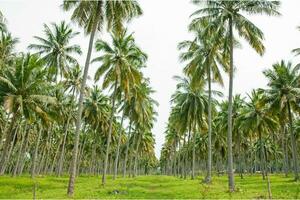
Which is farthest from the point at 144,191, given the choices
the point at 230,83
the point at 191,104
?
the point at 191,104

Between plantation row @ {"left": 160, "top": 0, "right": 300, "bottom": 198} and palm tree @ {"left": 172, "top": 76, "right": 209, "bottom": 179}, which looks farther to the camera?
palm tree @ {"left": 172, "top": 76, "right": 209, "bottom": 179}

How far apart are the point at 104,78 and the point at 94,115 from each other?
16.8m

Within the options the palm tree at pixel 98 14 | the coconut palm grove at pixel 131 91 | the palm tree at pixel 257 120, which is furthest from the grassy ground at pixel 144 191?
the palm tree at pixel 257 120

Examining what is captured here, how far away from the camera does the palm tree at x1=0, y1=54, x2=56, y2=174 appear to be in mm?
26938

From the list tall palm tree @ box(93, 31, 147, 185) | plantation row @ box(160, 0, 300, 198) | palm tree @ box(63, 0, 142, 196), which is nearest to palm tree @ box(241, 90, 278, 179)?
plantation row @ box(160, 0, 300, 198)

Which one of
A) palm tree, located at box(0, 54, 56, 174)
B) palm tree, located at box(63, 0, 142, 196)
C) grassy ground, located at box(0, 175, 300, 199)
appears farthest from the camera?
palm tree, located at box(0, 54, 56, 174)

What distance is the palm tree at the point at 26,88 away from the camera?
26938 millimetres

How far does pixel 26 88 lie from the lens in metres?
27.4

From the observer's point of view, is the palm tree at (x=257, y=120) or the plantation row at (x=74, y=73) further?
the palm tree at (x=257, y=120)

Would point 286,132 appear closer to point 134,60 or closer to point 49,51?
point 134,60

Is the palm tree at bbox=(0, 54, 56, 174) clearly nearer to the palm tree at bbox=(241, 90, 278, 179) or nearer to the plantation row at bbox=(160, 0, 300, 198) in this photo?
the plantation row at bbox=(160, 0, 300, 198)

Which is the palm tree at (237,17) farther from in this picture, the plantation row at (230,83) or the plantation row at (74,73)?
the plantation row at (74,73)

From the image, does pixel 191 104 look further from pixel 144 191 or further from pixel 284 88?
pixel 144 191

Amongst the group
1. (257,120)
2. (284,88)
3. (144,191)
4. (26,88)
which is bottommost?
(144,191)
